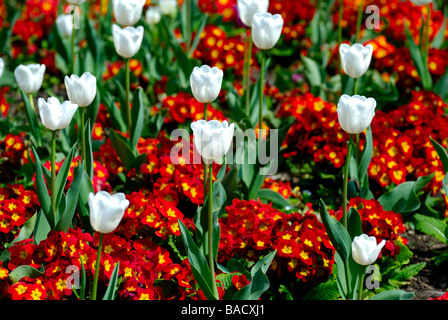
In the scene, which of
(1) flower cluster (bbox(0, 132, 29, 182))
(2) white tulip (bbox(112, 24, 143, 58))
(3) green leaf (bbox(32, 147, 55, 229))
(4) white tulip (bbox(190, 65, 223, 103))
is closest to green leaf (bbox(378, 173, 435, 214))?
(4) white tulip (bbox(190, 65, 223, 103))

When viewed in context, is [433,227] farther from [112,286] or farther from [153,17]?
[153,17]

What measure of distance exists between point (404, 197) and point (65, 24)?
2405mm

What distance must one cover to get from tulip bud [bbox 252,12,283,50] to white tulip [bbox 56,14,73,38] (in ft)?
5.53

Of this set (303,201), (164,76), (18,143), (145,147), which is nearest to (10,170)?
(18,143)

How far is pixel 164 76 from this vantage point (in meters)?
3.89

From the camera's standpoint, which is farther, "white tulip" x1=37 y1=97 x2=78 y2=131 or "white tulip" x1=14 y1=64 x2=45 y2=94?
"white tulip" x1=14 y1=64 x2=45 y2=94

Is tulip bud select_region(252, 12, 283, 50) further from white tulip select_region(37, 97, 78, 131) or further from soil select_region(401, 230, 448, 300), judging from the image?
soil select_region(401, 230, 448, 300)

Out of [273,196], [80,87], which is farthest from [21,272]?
[273,196]

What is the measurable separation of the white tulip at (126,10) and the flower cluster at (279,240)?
1.03 metres

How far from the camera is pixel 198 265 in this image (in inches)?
81.1

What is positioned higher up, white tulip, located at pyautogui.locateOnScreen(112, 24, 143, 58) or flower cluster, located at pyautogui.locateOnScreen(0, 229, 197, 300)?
white tulip, located at pyautogui.locateOnScreen(112, 24, 143, 58)

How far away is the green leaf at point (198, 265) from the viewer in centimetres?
199

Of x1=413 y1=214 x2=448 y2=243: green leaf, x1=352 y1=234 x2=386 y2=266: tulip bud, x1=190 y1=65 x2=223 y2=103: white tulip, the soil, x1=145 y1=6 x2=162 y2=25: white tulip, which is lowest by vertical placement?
the soil

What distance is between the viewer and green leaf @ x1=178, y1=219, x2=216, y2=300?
1.99 metres
